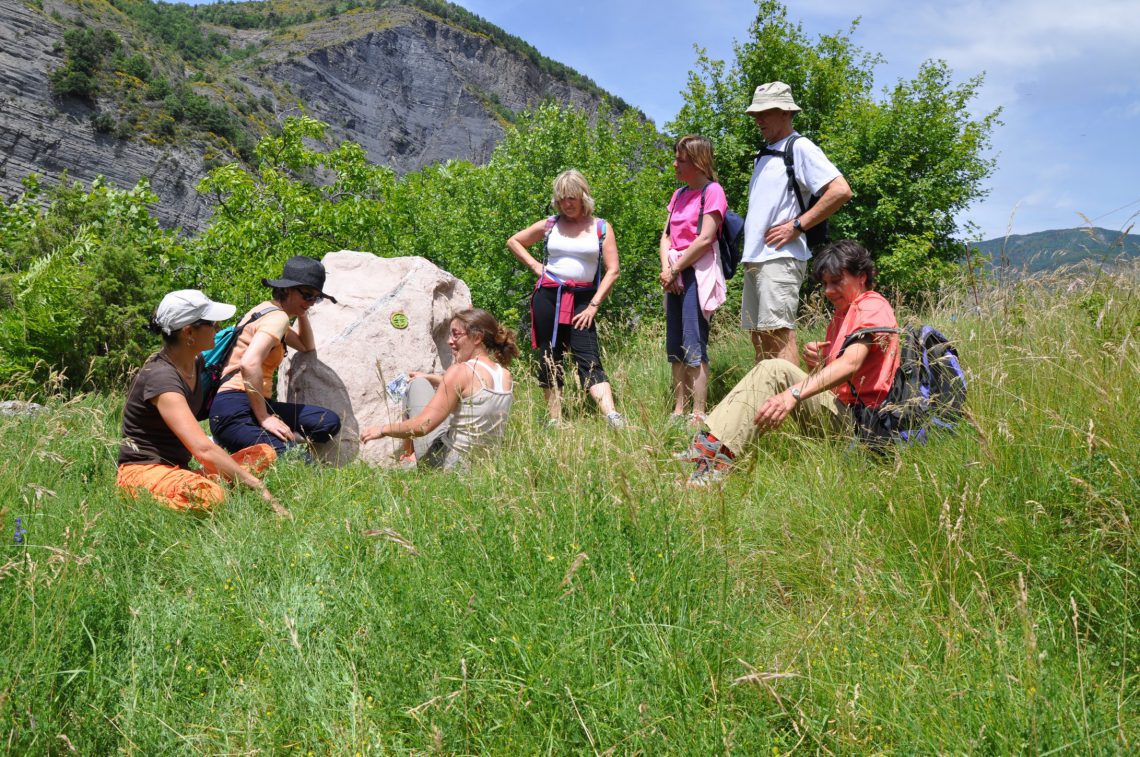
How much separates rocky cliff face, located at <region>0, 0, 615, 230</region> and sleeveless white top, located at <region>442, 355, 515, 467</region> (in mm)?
55884

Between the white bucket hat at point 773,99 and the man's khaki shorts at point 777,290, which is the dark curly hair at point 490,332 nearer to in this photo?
the man's khaki shorts at point 777,290

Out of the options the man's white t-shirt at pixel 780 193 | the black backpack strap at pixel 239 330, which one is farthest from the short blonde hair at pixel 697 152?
the black backpack strap at pixel 239 330

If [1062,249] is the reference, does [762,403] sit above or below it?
below

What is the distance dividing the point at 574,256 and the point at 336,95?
4680 inches

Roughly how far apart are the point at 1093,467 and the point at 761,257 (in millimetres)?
2724

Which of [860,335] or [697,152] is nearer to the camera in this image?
[860,335]

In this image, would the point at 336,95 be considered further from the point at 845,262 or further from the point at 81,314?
the point at 845,262

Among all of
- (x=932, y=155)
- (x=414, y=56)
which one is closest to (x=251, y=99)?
(x=414, y=56)

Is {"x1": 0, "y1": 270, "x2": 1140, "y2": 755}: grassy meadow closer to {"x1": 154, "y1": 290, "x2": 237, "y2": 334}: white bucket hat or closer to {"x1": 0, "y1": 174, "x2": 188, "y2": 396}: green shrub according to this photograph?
{"x1": 154, "y1": 290, "x2": 237, "y2": 334}: white bucket hat

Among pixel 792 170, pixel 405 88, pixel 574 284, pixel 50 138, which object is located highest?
pixel 405 88

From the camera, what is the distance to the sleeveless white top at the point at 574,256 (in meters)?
5.75

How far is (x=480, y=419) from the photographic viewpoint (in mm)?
4684

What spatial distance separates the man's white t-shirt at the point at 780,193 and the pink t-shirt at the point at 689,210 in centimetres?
31

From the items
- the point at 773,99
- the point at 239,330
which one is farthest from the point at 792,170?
the point at 239,330
